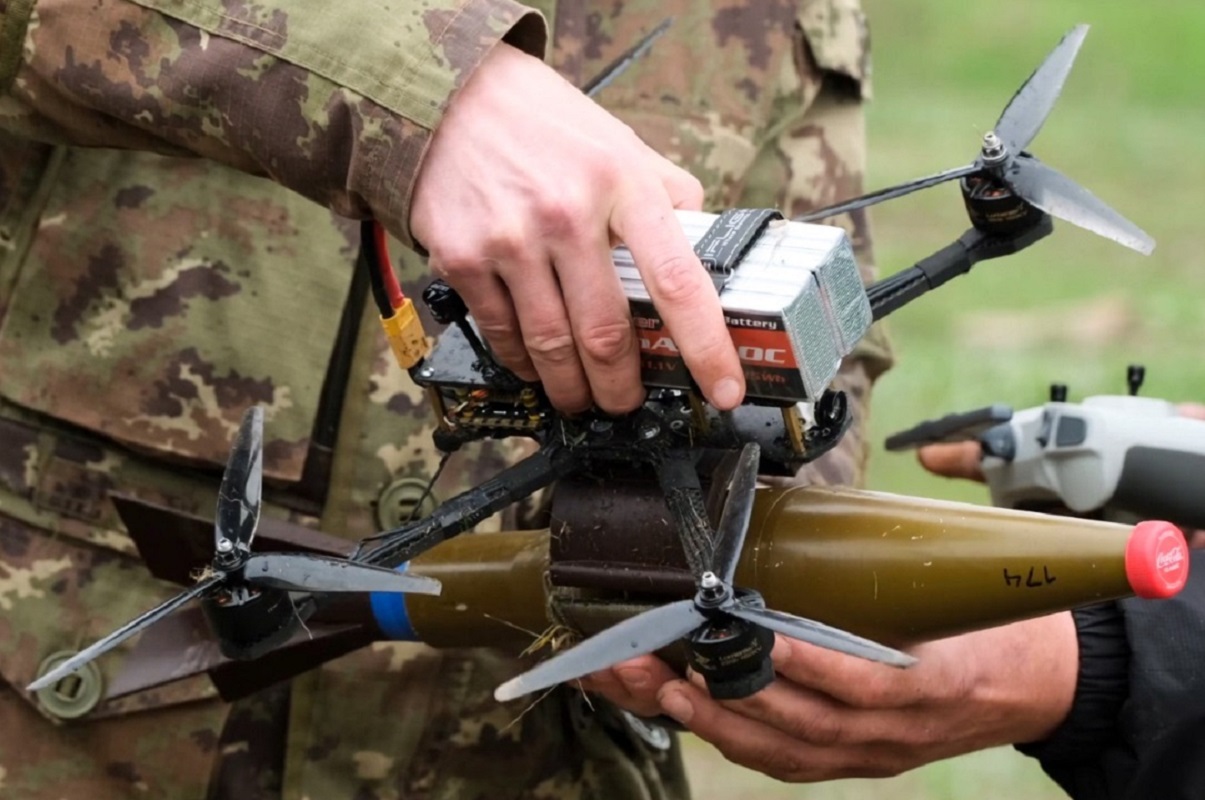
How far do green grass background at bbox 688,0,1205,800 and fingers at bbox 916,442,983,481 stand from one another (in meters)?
2.42

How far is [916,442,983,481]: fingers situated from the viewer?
3.46 metres

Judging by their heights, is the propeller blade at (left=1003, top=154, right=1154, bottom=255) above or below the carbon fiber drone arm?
above

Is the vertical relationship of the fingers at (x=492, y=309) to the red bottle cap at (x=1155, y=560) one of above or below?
above

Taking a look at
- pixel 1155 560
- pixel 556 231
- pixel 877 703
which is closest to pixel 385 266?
pixel 556 231

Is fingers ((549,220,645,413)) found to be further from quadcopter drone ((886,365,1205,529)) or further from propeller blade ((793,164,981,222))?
quadcopter drone ((886,365,1205,529))

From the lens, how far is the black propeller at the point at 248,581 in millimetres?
2289

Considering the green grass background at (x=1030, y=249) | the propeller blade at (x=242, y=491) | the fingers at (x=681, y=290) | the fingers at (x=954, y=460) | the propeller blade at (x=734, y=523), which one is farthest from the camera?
the green grass background at (x=1030, y=249)

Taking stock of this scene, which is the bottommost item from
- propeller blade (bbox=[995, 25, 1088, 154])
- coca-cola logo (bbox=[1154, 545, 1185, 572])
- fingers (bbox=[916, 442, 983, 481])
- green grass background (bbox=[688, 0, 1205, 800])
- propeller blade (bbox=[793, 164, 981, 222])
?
green grass background (bbox=[688, 0, 1205, 800])

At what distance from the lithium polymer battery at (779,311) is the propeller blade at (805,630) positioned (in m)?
0.26

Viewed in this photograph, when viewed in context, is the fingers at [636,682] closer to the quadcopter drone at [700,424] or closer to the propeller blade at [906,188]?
the quadcopter drone at [700,424]

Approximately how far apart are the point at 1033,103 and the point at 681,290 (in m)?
0.85

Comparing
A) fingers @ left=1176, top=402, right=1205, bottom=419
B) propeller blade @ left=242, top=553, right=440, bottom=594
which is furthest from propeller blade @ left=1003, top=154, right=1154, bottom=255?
propeller blade @ left=242, top=553, right=440, bottom=594

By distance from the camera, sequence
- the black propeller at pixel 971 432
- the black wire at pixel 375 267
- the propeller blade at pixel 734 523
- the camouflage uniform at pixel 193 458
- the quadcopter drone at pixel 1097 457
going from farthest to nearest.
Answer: the black propeller at pixel 971 432, the quadcopter drone at pixel 1097 457, the camouflage uniform at pixel 193 458, the black wire at pixel 375 267, the propeller blade at pixel 734 523

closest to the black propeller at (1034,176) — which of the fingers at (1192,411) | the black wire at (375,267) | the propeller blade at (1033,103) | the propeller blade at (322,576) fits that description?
the propeller blade at (1033,103)
